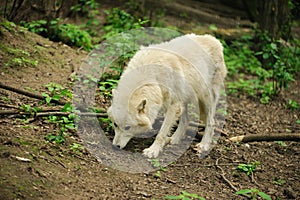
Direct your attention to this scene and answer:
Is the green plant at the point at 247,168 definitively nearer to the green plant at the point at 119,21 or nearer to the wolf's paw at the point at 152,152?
the wolf's paw at the point at 152,152

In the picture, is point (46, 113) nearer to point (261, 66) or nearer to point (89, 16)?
point (89, 16)

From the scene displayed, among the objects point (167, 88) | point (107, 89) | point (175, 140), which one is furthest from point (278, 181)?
point (107, 89)

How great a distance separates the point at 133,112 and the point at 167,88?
2.46 ft

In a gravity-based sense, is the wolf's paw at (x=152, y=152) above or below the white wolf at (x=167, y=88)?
below

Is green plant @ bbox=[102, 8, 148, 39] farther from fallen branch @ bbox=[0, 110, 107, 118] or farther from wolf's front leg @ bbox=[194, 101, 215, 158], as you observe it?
fallen branch @ bbox=[0, 110, 107, 118]

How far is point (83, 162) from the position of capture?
4.61 metres

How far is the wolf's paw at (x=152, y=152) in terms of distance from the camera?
5.27 metres

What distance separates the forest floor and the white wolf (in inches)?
19.9

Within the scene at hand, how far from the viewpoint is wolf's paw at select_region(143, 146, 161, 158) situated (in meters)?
5.27

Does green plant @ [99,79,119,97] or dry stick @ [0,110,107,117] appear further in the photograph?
green plant @ [99,79,119,97]

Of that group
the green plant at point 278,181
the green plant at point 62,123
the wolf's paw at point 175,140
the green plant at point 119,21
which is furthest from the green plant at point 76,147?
the green plant at point 119,21

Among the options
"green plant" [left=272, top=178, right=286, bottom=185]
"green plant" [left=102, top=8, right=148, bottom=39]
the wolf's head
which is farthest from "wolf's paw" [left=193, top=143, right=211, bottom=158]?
"green plant" [left=102, top=8, right=148, bottom=39]

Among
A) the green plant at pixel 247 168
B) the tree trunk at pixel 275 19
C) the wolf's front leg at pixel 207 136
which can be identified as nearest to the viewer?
the green plant at pixel 247 168

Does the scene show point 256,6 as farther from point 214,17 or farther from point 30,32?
point 30,32
